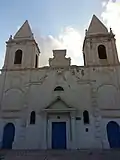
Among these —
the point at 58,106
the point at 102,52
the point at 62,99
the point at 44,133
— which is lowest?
the point at 44,133

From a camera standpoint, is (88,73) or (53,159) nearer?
(53,159)

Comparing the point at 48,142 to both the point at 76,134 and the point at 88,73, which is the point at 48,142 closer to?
the point at 76,134

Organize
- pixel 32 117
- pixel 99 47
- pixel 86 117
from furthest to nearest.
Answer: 1. pixel 99 47
2. pixel 32 117
3. pixel 86 117

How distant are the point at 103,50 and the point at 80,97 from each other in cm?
649

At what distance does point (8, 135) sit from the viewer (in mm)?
17406

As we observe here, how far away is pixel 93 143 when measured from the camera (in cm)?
1622

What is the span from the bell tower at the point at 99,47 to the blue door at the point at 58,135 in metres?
7.00

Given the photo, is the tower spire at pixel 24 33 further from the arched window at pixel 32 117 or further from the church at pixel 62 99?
the arched window at pixel 32 117

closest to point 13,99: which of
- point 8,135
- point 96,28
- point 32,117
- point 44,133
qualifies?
point 32,117

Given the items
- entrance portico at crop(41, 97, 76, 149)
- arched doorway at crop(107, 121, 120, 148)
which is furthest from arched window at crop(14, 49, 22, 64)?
arched doorway at crop(107, 121, 120, 148)

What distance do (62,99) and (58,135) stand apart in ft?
10.6

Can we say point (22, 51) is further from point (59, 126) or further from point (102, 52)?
point (59, 126)

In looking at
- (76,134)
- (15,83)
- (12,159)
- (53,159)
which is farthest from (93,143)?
(15,83)

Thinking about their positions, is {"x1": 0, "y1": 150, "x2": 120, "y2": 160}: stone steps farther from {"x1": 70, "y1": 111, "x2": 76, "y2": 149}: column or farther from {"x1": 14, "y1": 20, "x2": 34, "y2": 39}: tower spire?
{"x1": 14, "y1": 20, "x2": 34, "y2": 39}: tower spire
